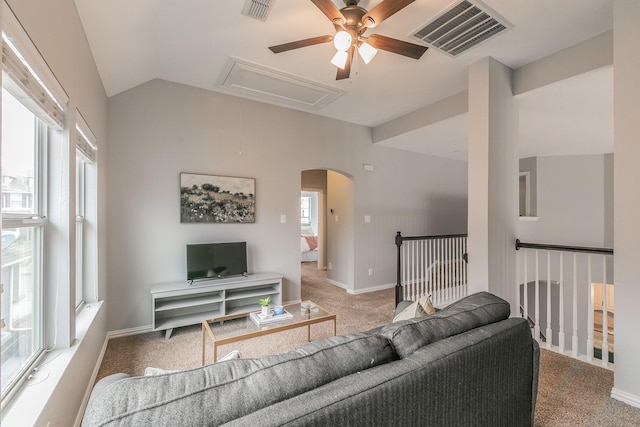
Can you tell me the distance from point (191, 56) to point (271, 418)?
307 centimetres

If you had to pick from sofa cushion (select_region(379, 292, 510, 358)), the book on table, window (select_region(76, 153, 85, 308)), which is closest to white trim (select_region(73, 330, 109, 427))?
window (select_region(76, 153, 85, 308))

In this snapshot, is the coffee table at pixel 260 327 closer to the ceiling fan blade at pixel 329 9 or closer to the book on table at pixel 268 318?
the book on table at pixel 268 318

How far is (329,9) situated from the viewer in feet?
6.13

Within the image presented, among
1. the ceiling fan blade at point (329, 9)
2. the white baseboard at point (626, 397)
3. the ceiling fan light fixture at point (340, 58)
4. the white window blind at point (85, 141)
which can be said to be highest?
the ceiling fan blade at point (329, 9)

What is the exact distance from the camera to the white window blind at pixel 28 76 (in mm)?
1058

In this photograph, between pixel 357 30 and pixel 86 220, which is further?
pixel 86 220

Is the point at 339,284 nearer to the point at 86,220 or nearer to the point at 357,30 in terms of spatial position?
the point at 86,220

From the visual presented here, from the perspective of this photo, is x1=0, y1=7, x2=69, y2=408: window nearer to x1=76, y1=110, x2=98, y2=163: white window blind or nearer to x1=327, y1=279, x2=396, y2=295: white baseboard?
x1=76, y1=110, x2=98, y2=163: white window blind

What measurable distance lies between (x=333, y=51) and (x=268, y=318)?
244 centimetres

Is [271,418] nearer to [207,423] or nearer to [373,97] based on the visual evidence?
[207,423]

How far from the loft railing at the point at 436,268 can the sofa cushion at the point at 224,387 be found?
3.20 metres

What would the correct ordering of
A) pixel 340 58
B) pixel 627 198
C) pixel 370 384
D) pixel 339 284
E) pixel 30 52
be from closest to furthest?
pixel 370 384 → pixel 30 52 → pixel 627 198 → pixel 340 58 → pixel 339 284

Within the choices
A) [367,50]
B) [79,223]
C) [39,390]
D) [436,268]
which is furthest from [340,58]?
[436,268]

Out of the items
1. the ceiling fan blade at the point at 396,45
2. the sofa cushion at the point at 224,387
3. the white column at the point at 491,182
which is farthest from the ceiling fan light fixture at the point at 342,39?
the sofa cushion at the point at 224,387
